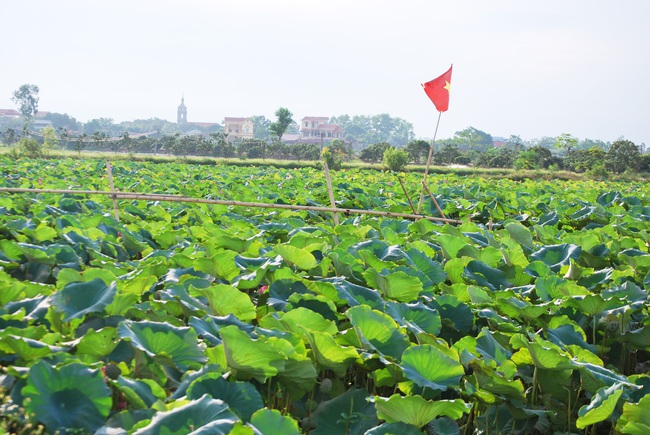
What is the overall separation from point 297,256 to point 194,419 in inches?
61.4

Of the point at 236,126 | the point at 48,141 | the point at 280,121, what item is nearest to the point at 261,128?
the point at 236,126

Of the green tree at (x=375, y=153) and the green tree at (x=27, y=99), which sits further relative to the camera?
the green tree at (x=27, y=99)

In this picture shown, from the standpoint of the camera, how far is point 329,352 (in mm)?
1835

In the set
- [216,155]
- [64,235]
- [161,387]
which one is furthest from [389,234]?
[216,155]

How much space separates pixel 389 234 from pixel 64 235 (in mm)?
1979

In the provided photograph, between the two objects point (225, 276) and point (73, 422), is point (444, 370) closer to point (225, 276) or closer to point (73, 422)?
point (73, 422)

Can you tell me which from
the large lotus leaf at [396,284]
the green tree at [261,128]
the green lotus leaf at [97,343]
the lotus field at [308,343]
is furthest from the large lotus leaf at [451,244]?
the green tree at [261,128]

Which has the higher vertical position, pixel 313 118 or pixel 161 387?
pixel 313 118

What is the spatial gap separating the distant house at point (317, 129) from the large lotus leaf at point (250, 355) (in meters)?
90.2

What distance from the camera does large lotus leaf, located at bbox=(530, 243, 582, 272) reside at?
3.62 m

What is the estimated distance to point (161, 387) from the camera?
5.44 ft

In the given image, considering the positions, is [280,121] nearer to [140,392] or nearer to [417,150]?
[417,150]

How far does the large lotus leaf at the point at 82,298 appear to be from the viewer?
1.89m

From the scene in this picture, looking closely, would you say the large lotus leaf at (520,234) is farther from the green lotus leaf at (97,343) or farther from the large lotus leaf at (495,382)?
the green lotus leaf at (97,343)
